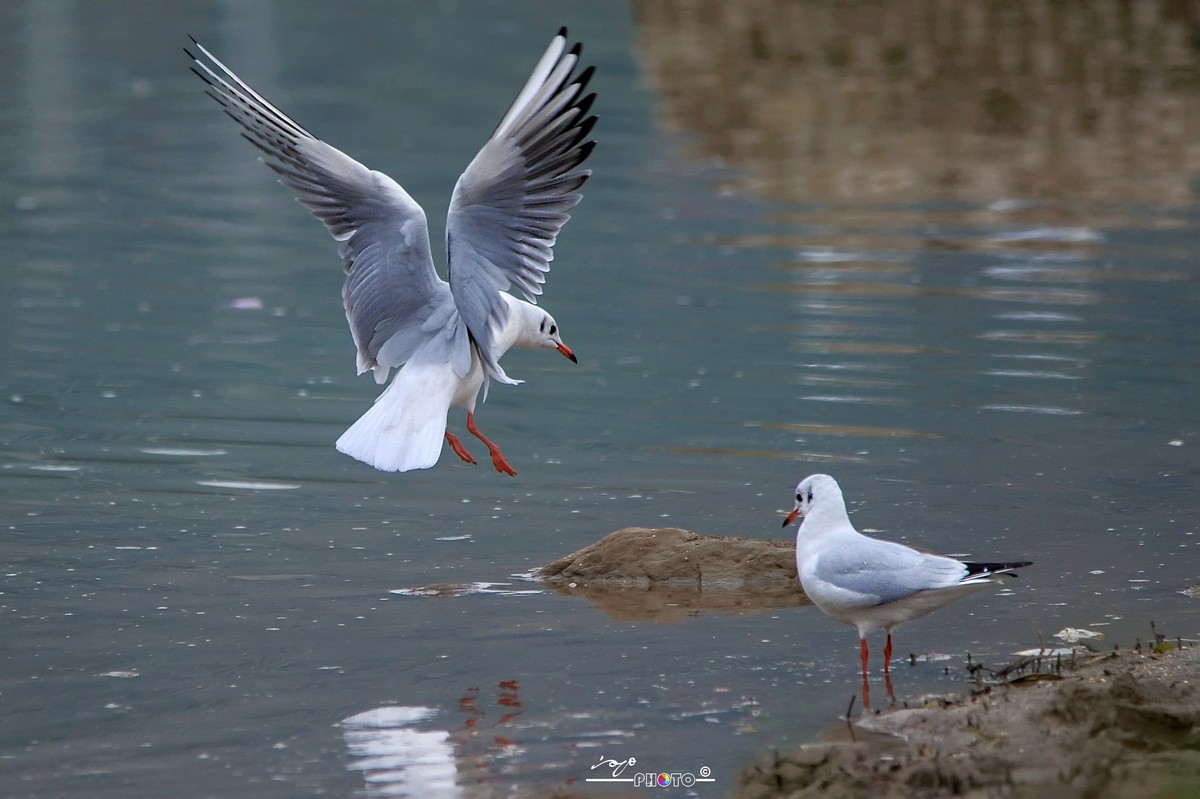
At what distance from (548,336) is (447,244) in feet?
3.10

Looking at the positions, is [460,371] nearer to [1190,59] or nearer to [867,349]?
[867,349]

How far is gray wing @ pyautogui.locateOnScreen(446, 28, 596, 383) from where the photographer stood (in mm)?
7711

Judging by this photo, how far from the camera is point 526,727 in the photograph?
614 cm

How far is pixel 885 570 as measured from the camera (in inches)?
253

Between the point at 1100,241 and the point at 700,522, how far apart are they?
888cm

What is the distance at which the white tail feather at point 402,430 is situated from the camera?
7.49 metres

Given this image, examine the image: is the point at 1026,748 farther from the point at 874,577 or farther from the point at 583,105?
the point at 583,105

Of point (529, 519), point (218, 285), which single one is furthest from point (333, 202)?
point (218, 285)

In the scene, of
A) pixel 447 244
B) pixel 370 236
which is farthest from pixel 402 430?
pixel 370 236

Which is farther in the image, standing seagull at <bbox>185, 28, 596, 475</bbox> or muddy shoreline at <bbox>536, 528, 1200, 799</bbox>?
standing seagull at <bbox>185, 28, 596, 475</bbox>
